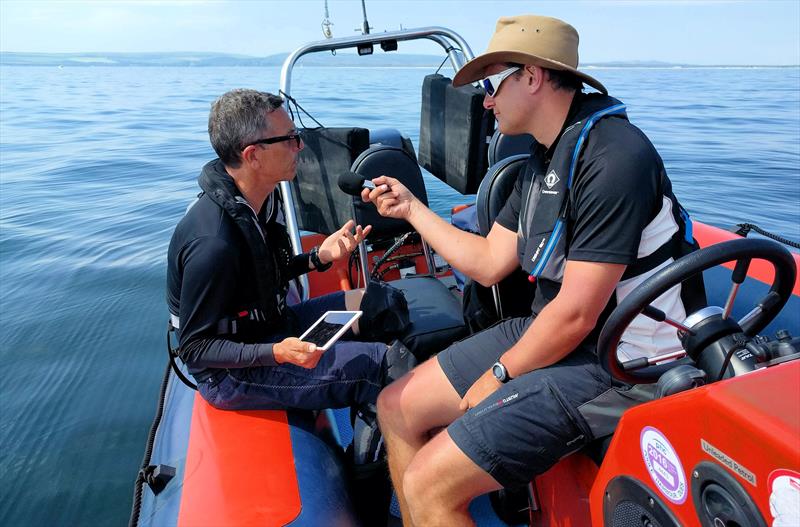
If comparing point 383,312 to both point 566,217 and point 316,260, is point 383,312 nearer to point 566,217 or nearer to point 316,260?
point 316,260

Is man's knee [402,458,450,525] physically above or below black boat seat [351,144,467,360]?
below

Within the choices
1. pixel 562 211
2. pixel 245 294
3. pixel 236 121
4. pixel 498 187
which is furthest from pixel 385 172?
pixel 562 211

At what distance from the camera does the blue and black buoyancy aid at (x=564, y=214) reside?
1.34 m

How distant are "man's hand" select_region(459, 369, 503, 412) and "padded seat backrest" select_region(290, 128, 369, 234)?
1.68 metres

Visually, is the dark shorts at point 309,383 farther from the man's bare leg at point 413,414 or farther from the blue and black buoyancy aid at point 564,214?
the blue and black buoyancy aid at point 564,214

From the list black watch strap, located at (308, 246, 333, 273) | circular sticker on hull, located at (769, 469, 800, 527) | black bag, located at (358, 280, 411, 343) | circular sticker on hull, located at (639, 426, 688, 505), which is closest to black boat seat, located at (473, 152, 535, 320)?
black bag, located at (358, 280, 411, 343)

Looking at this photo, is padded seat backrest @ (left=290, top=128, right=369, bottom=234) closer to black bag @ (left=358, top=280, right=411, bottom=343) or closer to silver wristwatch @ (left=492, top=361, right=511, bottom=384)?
black bag @ (left=358, top=280, right=411, bottom=343)

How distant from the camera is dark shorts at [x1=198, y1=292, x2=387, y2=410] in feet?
5.63

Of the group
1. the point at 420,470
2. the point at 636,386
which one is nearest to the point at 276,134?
the point at 420,470

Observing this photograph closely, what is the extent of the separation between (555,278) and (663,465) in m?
0.58

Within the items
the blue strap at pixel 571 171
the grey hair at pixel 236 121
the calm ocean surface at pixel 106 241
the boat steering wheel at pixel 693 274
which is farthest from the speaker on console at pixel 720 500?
the calm ocean surface at pixel 106 241

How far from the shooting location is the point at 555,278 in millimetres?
1438

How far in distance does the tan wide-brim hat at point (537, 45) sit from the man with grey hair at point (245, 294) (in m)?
0.74

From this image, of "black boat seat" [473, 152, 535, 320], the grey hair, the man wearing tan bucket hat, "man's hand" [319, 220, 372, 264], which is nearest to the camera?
the man wearing tan bucket hat
